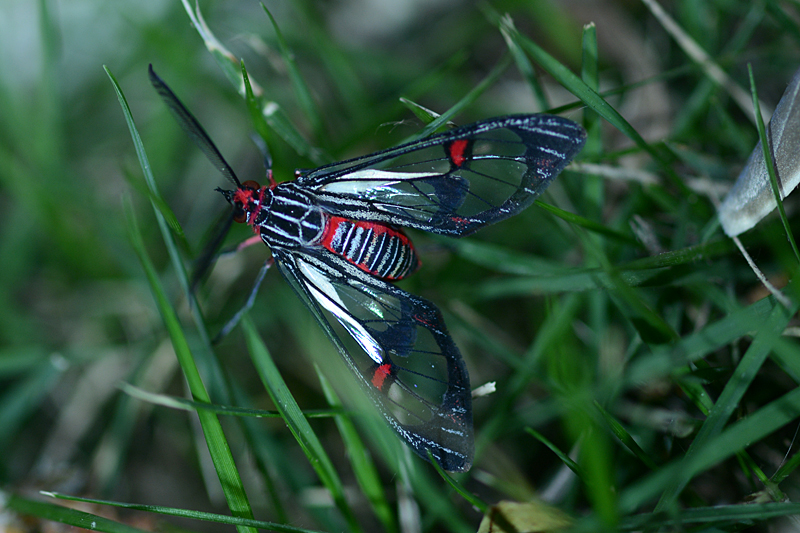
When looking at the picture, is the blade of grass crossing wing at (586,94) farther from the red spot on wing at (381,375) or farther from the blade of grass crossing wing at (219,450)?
the blade of grass crossing wing at (219,450)

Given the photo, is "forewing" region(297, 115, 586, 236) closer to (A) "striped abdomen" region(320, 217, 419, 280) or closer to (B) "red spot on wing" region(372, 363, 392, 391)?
(A) "striped abdomen" region(320, 217, 419, 280)

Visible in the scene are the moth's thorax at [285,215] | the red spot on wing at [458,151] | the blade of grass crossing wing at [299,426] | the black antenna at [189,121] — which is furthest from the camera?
the moth's thorax at [285,215]

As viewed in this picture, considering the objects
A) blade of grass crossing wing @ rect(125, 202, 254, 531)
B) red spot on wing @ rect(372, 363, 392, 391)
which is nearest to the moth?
red spot on wing @ rect(372, 363, 392, 391)

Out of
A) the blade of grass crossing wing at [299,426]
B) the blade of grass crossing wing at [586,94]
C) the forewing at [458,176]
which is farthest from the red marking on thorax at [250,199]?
the blade of grass crossing wing at [586,94]

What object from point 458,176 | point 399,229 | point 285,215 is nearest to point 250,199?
point 285,215

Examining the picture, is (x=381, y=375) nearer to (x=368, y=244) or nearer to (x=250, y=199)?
(x=368, y=244)

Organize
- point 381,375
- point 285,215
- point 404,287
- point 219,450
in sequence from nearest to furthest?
point 219,450
point 381,375
point 285,215
point 404,287
